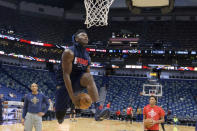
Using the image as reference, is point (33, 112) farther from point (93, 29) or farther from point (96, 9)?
point (93, 29)

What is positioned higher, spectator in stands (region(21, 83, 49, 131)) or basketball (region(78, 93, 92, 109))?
basketball (region(78, 93, 92, 109))

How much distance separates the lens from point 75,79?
3.37 metres

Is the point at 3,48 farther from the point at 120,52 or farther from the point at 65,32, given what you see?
the point at 120,52

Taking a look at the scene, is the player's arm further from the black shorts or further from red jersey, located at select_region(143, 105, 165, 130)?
red jersey, located at select_region(143, 105, 165, 130)

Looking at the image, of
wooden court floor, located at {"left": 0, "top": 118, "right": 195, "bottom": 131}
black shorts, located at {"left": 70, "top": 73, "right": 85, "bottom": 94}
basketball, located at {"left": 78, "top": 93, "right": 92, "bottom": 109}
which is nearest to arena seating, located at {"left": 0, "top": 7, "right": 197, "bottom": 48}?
wooden court floor, located at {"left": 0, "top": 118, "right": 195, "bottom": 131}

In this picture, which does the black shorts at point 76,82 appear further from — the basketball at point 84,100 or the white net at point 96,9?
the white net at point 96,9

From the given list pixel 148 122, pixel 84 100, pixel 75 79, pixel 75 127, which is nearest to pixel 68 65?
pixel 75 79

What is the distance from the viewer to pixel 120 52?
2886 centimetres

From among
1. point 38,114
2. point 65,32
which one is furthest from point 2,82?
point 38,114

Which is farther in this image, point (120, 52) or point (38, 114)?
point (120, 52)

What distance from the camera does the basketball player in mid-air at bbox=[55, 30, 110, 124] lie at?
10.6 ft

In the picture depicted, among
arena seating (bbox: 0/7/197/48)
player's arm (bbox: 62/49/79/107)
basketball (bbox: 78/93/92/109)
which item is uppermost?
arena seating (bbox: 0/7/197/48)

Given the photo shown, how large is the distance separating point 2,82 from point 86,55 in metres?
24.5

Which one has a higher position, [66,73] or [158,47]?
[158,47]
